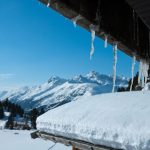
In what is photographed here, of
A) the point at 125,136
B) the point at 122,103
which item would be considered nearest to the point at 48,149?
the point at 122,103

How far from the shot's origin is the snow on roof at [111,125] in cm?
332

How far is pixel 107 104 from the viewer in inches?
217

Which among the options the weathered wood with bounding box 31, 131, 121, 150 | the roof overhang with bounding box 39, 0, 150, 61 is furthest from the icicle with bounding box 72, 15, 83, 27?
the weathered wood with bounding box 31, 131, 121, 150

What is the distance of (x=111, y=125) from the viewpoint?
3.89 m

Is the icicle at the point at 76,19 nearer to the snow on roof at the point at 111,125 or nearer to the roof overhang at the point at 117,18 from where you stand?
the roof overhang at the point at 117,18

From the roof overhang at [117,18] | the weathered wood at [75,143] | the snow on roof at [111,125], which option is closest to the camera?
the roof overhang at [117,18]

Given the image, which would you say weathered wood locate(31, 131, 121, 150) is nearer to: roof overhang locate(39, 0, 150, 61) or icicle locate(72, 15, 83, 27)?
roof overhang locate(39, 0, 150, 61)

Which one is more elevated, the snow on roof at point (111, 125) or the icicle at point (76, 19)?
the icicle at point (76, 19)

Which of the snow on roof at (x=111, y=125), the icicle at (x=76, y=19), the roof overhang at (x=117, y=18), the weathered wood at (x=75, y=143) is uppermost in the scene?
the roof overhang at (x=117, y=18)

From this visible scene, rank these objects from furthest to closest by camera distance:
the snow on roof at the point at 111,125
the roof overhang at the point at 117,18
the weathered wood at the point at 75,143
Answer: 1. the weathered wood at the point at 75,143
2. the snow on roof at the point at 111,125
3. the roof overhang at the point at 117,18

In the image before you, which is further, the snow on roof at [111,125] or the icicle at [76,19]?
the snow on roof at [111,125]

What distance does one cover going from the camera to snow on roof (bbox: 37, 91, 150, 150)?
3.32m

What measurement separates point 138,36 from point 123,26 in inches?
21.1

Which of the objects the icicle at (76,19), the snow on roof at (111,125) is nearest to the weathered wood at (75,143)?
the snow on roof at (111,125)
